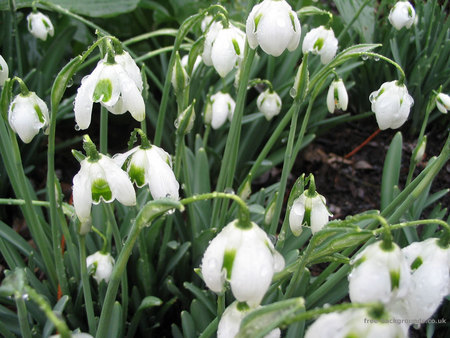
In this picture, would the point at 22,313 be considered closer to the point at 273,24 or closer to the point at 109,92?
the point at 109,92

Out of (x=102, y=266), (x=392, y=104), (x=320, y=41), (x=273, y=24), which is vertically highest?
(x=273, y=24)

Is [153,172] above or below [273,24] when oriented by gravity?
below

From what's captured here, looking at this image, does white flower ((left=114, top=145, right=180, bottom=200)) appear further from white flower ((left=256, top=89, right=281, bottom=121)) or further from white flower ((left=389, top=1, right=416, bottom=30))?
white flower ((left=389, top=1, right=416, bottom=30))

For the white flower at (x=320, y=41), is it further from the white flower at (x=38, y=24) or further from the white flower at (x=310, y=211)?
the white flower at (x=38, y=24)

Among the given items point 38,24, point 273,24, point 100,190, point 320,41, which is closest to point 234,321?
point 100,190

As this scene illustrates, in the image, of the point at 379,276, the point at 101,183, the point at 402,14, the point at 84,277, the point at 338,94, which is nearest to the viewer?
the point at 379,276

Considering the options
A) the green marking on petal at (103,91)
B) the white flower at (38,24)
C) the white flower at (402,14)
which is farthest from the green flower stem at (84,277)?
the white flower at (402,14)

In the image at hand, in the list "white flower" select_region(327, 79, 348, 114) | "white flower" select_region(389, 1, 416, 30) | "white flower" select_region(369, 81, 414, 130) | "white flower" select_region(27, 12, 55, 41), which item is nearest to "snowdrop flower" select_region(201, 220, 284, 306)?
"white flower" select_region(369, 81, 414, 130)
